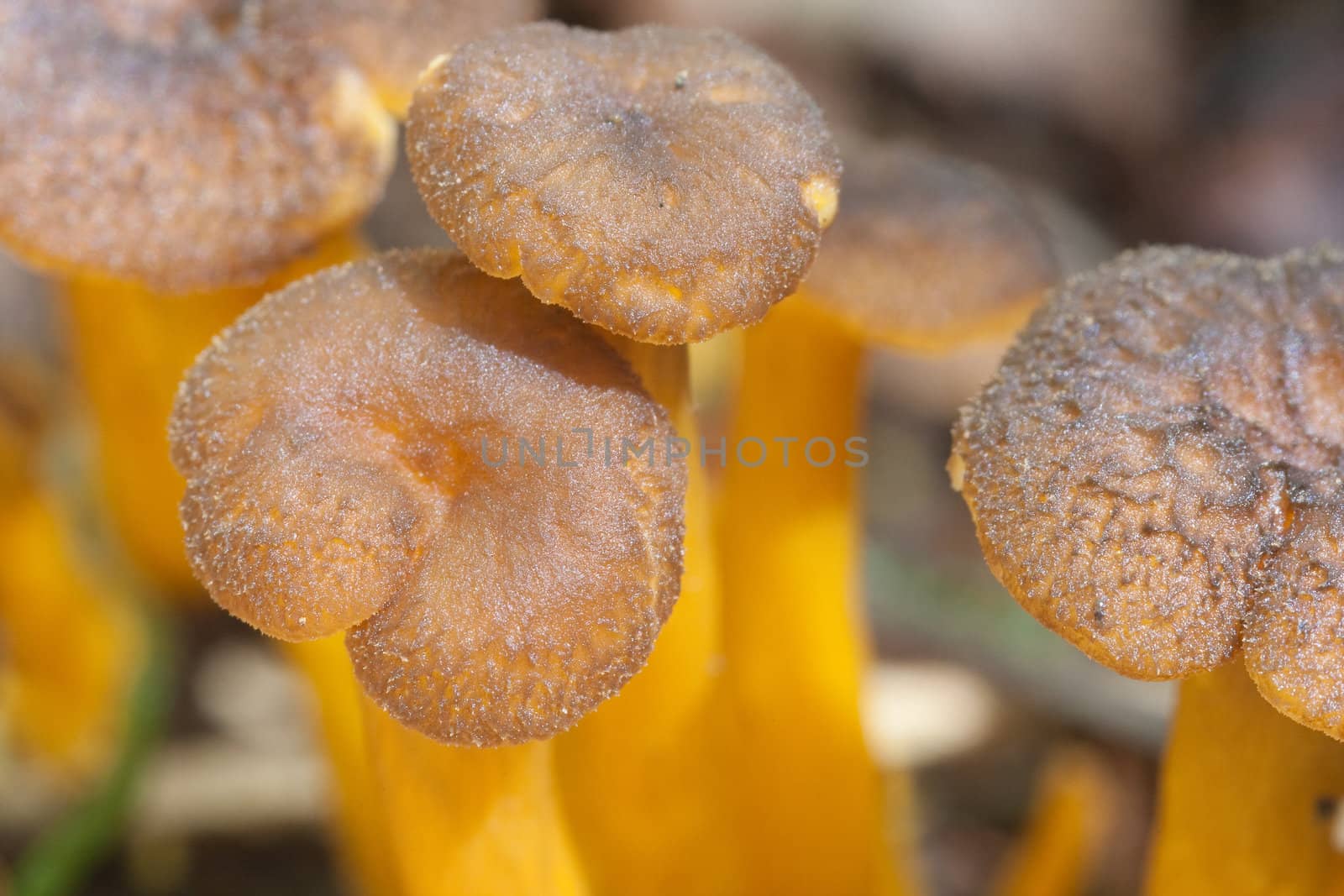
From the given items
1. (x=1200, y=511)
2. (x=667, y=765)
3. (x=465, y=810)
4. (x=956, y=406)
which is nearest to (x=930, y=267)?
(x=1200, y=511)

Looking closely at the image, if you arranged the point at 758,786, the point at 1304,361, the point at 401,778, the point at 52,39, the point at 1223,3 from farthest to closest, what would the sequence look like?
1. the point at 1223,3
2. the point at 758,786
3. the point at 52,39
4. the point at 401,778
5. the point at 1304,361

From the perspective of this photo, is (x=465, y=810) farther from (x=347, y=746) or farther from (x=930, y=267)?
(x=930, y=267)

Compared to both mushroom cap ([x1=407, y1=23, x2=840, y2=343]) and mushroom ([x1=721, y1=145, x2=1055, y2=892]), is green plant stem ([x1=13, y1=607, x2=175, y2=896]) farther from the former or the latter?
mushroom cap ([x1=407, y1=23, x2=840, y2=343])

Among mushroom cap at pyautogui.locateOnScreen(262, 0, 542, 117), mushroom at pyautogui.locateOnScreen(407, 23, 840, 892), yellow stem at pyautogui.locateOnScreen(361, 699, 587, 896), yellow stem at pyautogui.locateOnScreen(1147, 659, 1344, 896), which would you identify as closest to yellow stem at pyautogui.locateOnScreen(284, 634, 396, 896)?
yellow stem at pyautogui.locateOnScreen(361, 699, 587, 896)

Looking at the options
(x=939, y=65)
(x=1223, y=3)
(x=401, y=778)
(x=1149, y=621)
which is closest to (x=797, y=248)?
(x=1149, y=621)

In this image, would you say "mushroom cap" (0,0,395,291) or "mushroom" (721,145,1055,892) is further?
"mushroom" (721,145,1055,892)

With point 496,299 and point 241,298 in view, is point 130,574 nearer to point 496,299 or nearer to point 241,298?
point 241,298
